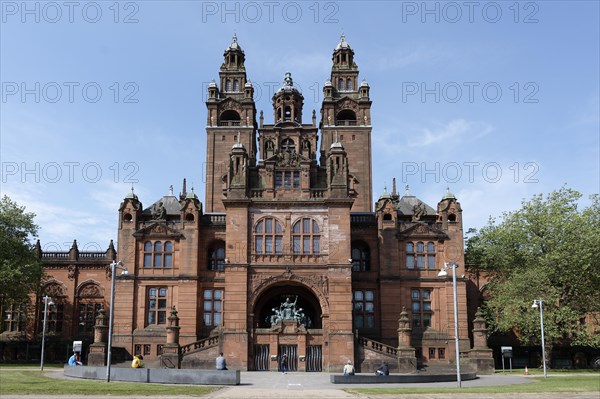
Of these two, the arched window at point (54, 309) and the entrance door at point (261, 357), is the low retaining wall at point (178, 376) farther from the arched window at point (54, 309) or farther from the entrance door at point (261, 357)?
the arched window at point (54, 309)

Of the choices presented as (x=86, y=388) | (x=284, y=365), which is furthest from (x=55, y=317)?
(x=86, y=388)

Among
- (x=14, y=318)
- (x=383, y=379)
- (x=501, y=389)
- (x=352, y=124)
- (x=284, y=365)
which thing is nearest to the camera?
(x=501, y=389)

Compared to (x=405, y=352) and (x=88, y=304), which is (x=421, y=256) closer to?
(x=405, y=352)

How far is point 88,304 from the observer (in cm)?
6481

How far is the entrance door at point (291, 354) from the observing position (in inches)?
1965

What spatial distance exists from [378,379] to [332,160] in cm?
2279

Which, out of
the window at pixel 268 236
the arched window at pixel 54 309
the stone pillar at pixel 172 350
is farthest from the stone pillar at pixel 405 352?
the arched window at pixel 54 309

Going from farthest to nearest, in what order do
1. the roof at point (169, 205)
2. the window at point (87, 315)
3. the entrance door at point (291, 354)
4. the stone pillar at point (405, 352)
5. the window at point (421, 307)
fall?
1. the window at point (87, 315)
2. the roof at point (169, 205)
3. the window at point (421, 307)
4. the entrance door at point (291, 354)
5. the stone pillar at point (405, 352)

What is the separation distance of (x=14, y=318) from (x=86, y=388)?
39612 mm

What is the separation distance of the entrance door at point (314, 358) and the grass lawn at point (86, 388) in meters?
18.7

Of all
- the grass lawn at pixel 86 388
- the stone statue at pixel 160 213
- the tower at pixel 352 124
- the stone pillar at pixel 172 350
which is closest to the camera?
the grass lawn at pixel 86 388

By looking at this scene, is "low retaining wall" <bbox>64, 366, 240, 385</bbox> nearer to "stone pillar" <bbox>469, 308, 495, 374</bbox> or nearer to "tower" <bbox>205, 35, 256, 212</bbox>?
"stone pillar" <bbox>469, 308, 495, 374</bbox>

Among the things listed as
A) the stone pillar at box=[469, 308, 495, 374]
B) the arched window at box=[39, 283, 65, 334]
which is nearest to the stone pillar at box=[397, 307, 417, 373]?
the stone pillar at box=[469, 308, 495, 374]

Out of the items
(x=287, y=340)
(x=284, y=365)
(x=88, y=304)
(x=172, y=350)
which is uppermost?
(x=88, y=304)
